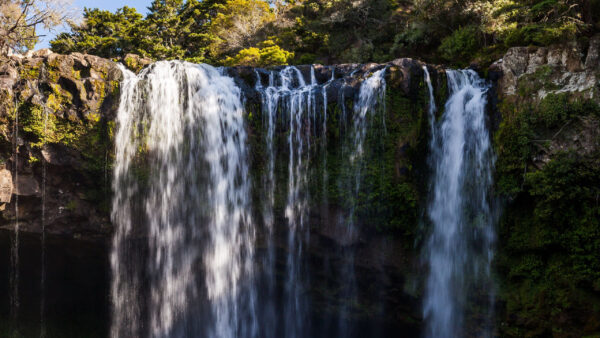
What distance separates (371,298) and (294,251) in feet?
8.68

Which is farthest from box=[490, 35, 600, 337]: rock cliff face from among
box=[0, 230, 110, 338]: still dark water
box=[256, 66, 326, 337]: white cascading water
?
box=[0, 230, 110, 338]: still dark water

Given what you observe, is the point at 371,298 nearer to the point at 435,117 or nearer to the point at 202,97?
the point at 435,117

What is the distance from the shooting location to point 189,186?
38.1 ft

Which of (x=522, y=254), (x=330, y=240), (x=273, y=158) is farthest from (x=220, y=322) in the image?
(x=522, y=254)

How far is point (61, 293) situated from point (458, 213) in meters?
13.4

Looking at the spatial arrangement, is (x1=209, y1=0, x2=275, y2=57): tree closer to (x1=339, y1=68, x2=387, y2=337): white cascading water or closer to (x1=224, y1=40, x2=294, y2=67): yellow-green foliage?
(x1=224, y1=40, x2=294, y2=67): yellow-green foliage

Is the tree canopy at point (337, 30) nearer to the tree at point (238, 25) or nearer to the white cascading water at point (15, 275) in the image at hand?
the tree at point (238, 25)

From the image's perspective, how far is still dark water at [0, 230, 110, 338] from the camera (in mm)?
13047

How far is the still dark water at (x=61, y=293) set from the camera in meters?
13.0

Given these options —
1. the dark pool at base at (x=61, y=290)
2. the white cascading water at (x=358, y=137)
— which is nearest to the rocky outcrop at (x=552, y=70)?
the white cascading water at (x=358, y=137)

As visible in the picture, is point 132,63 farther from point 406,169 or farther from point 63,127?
point 406,169

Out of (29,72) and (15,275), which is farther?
(15,275)

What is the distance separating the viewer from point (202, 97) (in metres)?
11.7

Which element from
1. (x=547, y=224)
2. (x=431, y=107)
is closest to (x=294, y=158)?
(x=431, y=107)
